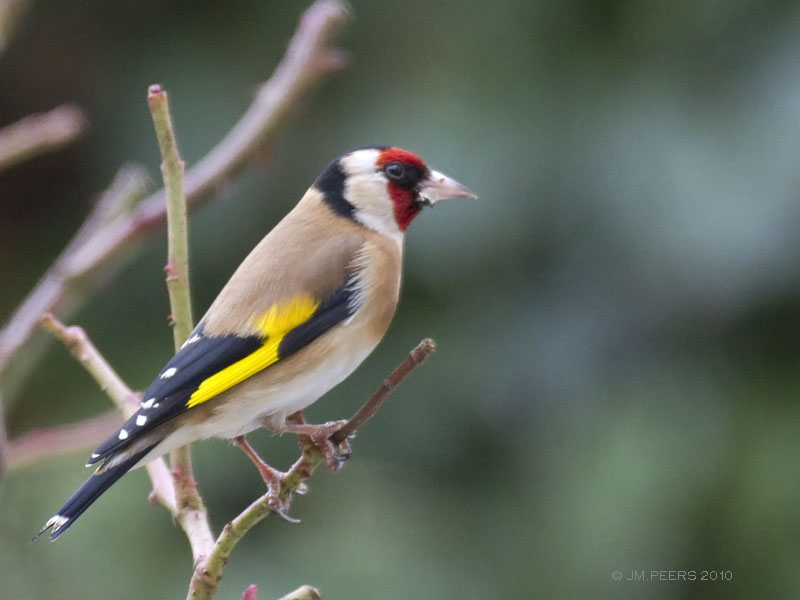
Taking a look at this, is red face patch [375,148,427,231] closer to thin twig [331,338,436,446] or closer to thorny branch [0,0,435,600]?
thorny branch [0,0,435,600]

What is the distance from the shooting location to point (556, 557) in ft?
10.3

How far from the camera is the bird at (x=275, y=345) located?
6.15 ft

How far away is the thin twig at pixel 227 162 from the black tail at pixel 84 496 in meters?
0.31

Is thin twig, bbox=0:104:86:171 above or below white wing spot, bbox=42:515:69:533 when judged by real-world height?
above

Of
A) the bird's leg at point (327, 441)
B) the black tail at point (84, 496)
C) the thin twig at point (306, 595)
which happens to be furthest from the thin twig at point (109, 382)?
the thin twig at point (306, 595)

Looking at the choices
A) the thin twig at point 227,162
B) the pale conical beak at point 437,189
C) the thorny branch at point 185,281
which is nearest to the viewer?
the thorny branch at point 185,281

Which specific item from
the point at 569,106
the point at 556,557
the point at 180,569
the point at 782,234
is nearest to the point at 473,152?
Answer: the point at 569,106

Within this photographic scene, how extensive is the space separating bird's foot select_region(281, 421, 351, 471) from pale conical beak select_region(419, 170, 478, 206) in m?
0.60

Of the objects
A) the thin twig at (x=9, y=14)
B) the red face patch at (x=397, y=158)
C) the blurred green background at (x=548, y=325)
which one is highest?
the thin twig at (x=9, y=14)

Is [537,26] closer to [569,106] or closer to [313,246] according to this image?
[569,106]

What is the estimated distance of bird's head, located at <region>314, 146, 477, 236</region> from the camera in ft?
7.66

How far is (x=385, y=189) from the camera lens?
2.36m

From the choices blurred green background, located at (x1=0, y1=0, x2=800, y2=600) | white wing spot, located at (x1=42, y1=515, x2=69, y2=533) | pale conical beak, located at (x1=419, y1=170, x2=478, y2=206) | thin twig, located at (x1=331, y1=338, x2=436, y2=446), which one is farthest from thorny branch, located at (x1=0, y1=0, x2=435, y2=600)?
blurred green background, located at (x1=0, y1=0, x2=800, y2=600)

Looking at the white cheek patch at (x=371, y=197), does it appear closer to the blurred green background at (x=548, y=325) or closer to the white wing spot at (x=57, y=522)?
the blurred green background at (x=548, y=325)
